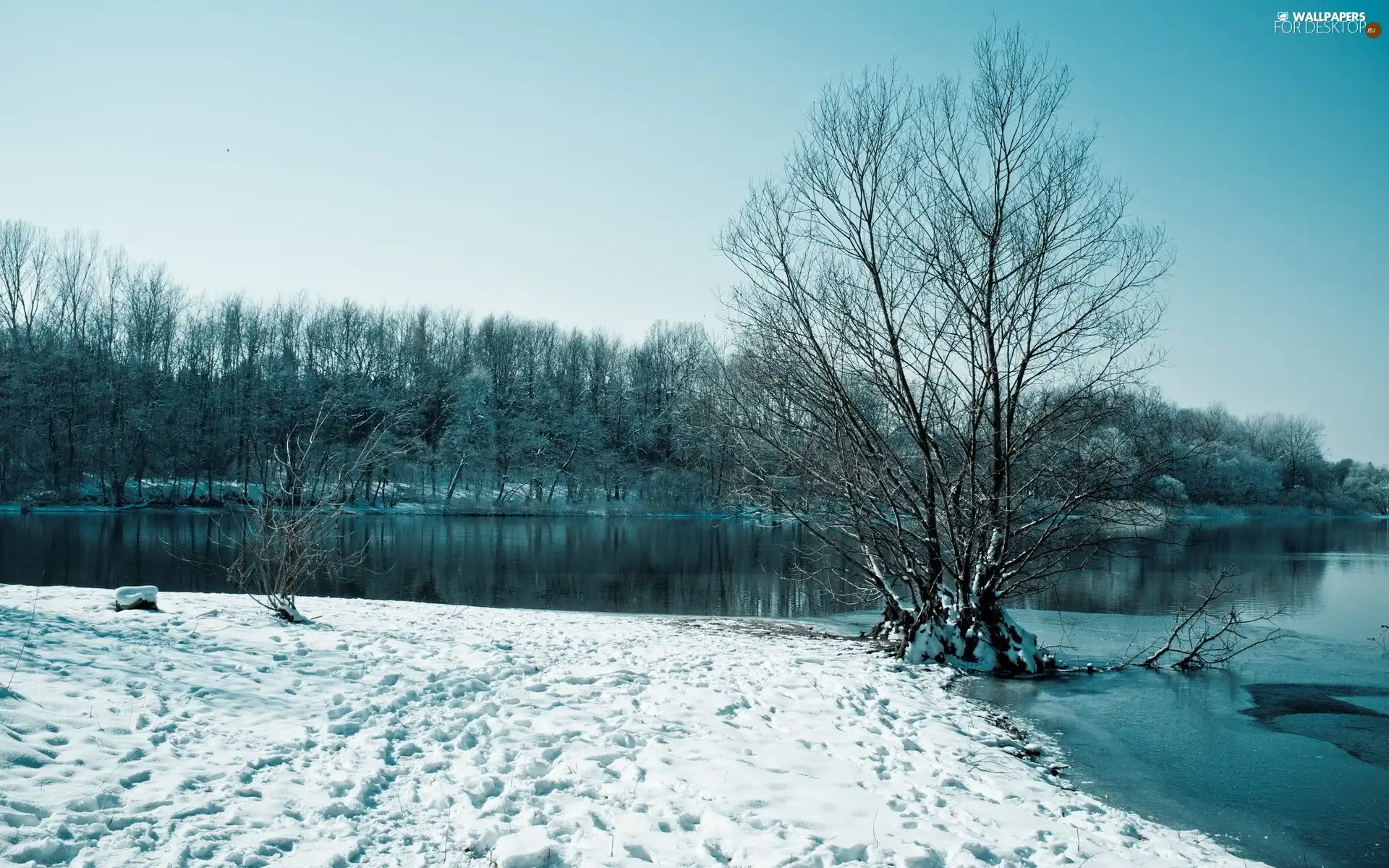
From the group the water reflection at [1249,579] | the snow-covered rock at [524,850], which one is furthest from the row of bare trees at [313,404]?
the snow-covered rock at [524,850]

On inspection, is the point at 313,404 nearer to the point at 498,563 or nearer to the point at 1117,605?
the point at 498,563

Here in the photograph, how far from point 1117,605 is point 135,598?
18.9 m

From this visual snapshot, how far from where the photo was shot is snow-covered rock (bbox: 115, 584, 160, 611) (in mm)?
9867

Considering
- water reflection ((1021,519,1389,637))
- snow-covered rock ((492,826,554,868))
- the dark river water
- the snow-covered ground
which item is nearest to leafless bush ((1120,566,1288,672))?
the dark river water

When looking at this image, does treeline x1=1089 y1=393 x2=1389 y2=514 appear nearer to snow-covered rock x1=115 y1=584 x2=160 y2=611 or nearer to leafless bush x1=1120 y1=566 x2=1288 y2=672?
leafless bush x1=1120 y1=566 x2=1288 y2=672

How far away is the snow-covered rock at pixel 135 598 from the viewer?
987cm

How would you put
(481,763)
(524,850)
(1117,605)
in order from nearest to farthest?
(524,850) → (481,763) → (1117,605)

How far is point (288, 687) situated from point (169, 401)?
171ft

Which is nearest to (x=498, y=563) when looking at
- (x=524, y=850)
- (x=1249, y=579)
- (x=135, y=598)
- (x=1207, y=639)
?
(x=135, y=598)

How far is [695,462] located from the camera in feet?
165

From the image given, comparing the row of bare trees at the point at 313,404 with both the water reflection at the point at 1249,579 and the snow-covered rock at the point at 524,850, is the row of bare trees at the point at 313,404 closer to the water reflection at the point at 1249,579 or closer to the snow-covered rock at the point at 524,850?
the water reflection at the point at 1249,579

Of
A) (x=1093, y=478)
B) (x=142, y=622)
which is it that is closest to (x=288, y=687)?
(x=142, y=622)

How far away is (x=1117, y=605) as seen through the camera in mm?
18188

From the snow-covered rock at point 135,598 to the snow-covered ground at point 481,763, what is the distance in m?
1.02
